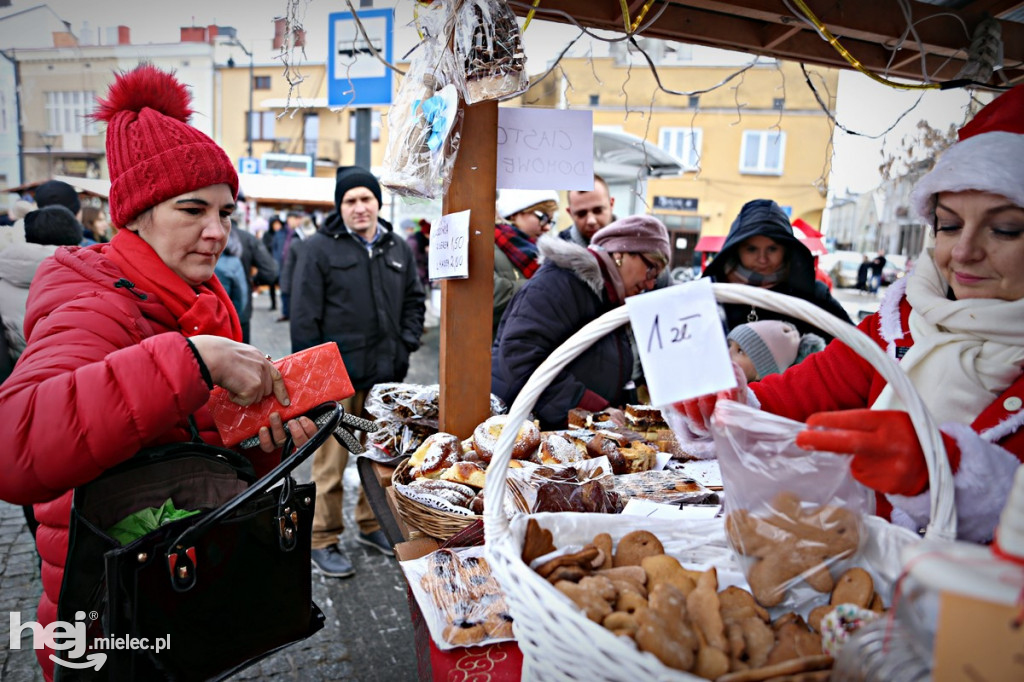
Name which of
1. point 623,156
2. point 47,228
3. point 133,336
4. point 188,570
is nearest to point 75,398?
point 133,336

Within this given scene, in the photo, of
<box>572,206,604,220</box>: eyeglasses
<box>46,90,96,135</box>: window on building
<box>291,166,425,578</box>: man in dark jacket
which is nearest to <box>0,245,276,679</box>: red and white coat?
<box>291,166,425,578</box>: man in dark jacket

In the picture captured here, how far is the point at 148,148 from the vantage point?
1454mm

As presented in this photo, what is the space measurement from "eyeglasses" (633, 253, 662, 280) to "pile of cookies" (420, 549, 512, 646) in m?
1.78

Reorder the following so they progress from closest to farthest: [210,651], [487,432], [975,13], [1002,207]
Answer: [1002,207], [210,651], [487,432], [975,13]

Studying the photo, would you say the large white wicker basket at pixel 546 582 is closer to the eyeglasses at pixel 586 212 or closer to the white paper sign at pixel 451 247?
the white paper sign at pixel 451 247

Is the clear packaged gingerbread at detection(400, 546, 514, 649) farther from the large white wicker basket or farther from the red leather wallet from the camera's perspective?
the red leather wallet

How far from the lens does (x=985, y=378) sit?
3.78 ft

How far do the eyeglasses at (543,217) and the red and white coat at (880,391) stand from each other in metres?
3.20

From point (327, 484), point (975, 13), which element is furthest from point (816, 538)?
point (327, 484)

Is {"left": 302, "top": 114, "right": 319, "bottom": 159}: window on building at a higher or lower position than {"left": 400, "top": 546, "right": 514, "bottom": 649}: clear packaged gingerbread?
higher

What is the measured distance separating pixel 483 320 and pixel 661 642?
55.3 inches

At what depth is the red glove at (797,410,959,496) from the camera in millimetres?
887

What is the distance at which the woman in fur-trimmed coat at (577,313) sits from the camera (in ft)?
8.39

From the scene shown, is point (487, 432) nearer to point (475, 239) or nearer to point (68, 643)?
point (475, 239)
